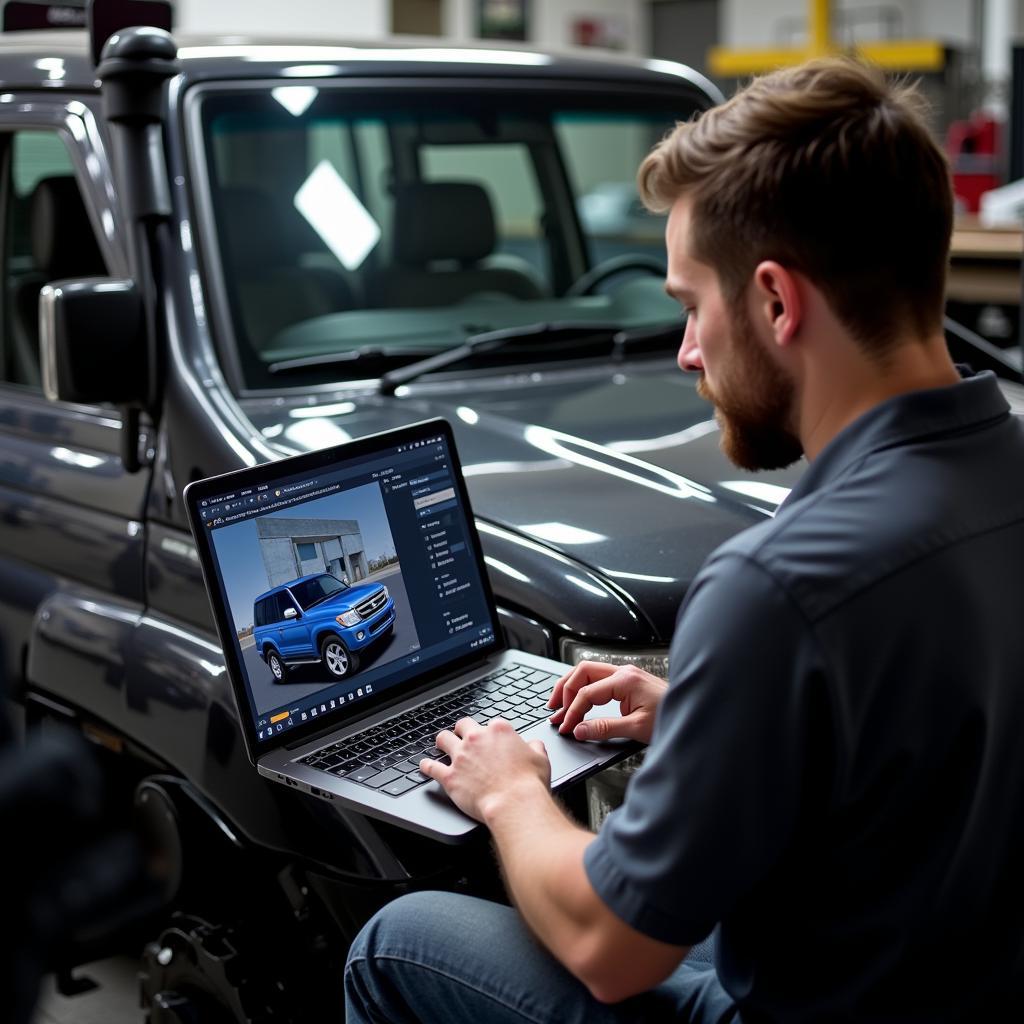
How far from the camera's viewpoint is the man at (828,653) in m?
1.24

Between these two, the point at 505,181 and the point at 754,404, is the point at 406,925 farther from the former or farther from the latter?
the point at 505,181

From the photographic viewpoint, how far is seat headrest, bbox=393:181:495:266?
3193 mm

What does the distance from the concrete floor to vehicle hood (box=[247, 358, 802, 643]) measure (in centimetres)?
115

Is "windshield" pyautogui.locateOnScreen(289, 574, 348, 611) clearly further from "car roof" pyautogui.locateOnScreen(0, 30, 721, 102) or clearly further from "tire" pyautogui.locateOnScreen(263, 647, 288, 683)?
"car roof" pyautogui.locateOnScreen(0, 30, 721, 102)

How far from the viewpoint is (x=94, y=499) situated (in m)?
2.67

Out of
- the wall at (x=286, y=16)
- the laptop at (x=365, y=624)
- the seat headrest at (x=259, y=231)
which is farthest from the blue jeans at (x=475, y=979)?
the wall at (x=286, y=16)

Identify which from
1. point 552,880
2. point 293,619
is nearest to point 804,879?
point 552,880

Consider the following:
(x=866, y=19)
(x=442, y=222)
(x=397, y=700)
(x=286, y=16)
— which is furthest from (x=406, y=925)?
(x=866, y=19)

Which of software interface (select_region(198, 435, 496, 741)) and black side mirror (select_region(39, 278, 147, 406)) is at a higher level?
black side mirror (select_region(39, 278, 147, 406))

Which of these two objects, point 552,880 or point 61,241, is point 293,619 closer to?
point 552,880

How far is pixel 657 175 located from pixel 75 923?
949 mm

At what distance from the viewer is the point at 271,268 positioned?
110 inches

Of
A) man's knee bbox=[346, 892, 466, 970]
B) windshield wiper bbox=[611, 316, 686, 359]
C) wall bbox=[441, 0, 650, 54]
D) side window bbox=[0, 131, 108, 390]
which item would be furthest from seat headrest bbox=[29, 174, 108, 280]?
wall bbox=[441, 0, 650, 54]

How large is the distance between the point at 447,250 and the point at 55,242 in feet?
2.66
